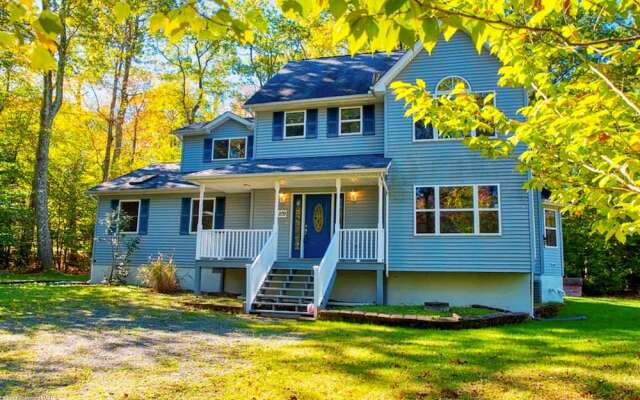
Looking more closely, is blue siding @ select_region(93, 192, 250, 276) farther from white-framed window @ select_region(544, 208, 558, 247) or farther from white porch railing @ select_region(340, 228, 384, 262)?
white-framed window @ select_region(544, 208, 558, 247)

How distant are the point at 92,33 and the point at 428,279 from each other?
681 inches

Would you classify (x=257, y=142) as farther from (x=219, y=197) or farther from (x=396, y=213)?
(x=396, y=213)

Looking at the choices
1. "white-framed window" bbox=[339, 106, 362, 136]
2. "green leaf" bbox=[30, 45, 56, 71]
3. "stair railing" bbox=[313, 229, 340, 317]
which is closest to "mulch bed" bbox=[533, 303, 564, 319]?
"stair railing" bbox=[313, 229, 340, 317]

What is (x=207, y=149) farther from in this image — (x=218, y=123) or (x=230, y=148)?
(x=218, y=123)

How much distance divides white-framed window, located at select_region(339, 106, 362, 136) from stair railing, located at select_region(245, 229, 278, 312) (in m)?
3.94

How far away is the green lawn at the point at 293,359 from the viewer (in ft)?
15.3

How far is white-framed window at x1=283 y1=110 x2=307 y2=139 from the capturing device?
14.3 m

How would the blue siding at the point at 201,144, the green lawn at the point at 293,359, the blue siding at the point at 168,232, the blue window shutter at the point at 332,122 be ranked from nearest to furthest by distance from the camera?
the green lawn at the point at 293,359 < the blue window shutter at the point at 332,122 < the blue siding at the point at 168,232 < the blue siding at the point at 201,144

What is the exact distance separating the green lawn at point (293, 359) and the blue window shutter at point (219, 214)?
5.74 metres

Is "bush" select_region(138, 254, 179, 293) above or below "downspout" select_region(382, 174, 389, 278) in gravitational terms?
below

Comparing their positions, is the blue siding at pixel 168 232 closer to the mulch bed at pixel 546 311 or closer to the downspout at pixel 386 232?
the downspout at pixel 386 232

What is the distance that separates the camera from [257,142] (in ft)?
48.5

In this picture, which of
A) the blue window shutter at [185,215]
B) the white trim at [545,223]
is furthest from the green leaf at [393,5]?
the blue window shutter at [185,215]

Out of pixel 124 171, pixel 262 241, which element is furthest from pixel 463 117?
pixel 124 171
